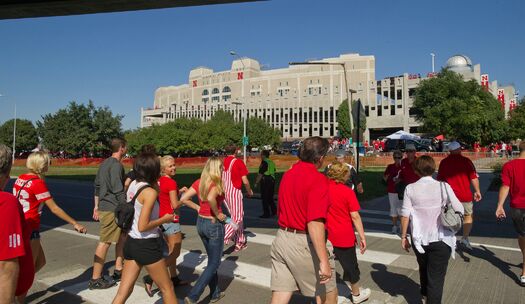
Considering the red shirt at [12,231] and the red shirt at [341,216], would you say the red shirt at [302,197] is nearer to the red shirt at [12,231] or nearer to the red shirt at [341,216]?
the red shirt at [341,216]

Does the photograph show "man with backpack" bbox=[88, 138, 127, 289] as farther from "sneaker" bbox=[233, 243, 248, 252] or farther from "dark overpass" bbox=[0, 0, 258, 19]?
"dark overpass" bbox=[0, 0, 258, 19]

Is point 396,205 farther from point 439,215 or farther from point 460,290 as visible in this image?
point 439,215

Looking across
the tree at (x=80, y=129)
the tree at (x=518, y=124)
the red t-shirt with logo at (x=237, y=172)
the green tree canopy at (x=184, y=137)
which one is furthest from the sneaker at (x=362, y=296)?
the tree at (x=80, y=129)

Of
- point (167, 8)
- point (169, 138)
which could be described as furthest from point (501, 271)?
point (169, 138)

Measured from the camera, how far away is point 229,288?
5336 millimetres

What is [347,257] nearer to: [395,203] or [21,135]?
[395,203]

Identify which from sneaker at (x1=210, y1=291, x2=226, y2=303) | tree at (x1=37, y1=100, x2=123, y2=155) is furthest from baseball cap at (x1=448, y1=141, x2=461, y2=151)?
tree at (x1=37, y1=100, x2=123, y2=155)

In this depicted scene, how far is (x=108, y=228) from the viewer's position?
5.43 metres

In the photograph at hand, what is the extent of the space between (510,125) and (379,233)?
51.1 metres

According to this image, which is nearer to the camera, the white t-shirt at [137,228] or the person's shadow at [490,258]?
the white t-shirt at [137,228]

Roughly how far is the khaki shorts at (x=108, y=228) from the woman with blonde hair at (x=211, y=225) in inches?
56.6

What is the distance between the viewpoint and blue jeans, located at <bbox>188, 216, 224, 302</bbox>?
4512 millimetres

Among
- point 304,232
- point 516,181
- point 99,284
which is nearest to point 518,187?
point 516,181

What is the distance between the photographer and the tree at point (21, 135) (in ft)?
278
